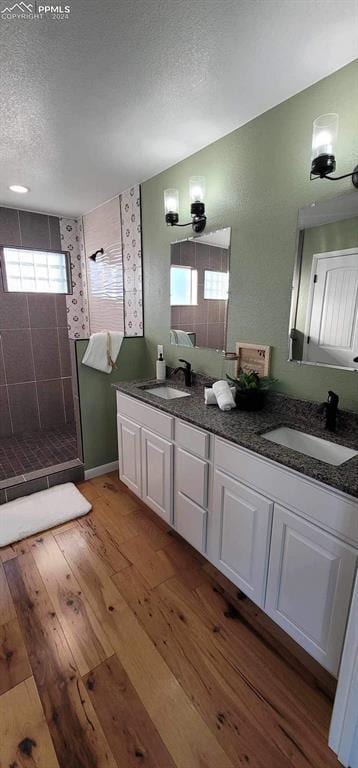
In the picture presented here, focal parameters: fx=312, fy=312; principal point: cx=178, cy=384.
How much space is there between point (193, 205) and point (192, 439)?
1.42 meters

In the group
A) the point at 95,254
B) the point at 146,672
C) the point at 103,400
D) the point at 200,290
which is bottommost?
the point at 146,672

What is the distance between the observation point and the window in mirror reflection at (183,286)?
2.18 meters

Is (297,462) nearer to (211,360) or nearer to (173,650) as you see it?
(173,650)

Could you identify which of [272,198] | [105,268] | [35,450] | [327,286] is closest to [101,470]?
[35,450]

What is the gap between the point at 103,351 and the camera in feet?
7.98

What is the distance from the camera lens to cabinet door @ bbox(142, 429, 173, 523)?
6.04 feet

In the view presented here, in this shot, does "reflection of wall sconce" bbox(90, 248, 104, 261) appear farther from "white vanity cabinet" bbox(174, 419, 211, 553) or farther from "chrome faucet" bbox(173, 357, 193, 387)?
"white vanity cabinet" bbox(174, 419, 211, 553)

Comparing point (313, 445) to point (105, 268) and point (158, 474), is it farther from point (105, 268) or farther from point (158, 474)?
point (105, 268)

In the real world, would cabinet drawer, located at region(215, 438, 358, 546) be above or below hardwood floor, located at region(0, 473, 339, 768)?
above

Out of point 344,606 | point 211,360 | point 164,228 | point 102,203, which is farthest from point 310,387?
point 102,203

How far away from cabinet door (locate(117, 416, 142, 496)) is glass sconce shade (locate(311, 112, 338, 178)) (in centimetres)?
166

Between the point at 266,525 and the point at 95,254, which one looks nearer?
the point at 266,525

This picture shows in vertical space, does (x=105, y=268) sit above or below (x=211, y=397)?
above

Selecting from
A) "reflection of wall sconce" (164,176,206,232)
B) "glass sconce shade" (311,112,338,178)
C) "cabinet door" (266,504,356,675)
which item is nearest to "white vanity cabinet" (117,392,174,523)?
"cabinet door" (266,504,356,675)
